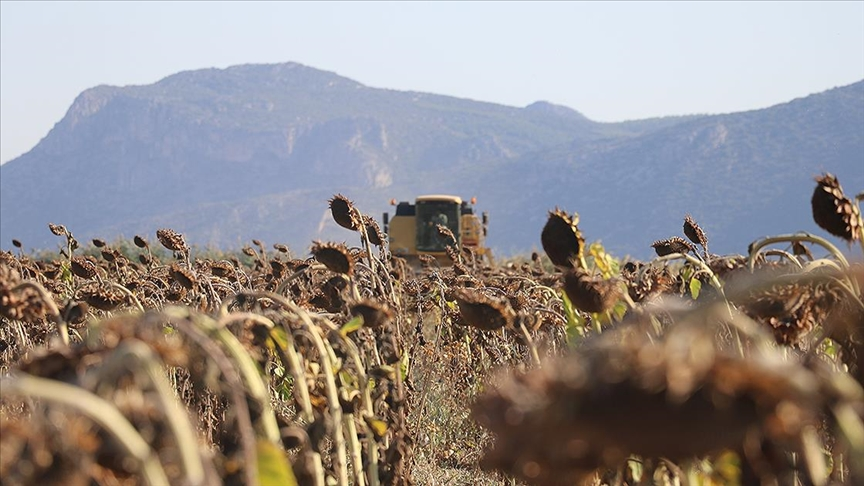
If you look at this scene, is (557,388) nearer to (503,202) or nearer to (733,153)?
(733,153)

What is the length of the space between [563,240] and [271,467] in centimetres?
131

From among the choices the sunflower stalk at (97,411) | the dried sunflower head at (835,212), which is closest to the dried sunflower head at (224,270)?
the dried sunflower head at (835,212)

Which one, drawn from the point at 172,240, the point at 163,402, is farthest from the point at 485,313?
the point at 172,240

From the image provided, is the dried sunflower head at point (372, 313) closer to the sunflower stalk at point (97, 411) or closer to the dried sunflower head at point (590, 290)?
the dried sunflower head at point (590, 290)

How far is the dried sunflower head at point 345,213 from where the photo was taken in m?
4.37

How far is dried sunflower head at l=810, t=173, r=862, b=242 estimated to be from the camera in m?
2.55

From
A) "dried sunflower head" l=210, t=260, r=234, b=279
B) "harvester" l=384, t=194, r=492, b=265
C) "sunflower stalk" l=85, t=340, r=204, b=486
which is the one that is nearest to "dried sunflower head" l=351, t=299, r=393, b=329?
"sunflower stalk" l=85, t=340, r=204, b=486

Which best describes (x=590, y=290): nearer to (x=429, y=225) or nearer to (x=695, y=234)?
(x=695, y=234)

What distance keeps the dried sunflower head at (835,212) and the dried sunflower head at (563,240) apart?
54cm

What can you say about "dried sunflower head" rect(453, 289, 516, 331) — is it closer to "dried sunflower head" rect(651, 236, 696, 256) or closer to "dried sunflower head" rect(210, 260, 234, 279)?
"dried sunflower head" rect(651, 236, 696, 256)

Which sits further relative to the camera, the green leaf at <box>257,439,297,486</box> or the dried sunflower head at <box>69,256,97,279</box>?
the dried sunflower head at <box>69,256,97,279</box>

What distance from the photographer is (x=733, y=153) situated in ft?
508

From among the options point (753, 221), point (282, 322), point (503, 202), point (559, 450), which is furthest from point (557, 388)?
point (503, 202)

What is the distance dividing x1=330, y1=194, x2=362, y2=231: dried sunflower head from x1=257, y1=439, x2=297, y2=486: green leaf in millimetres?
2584
